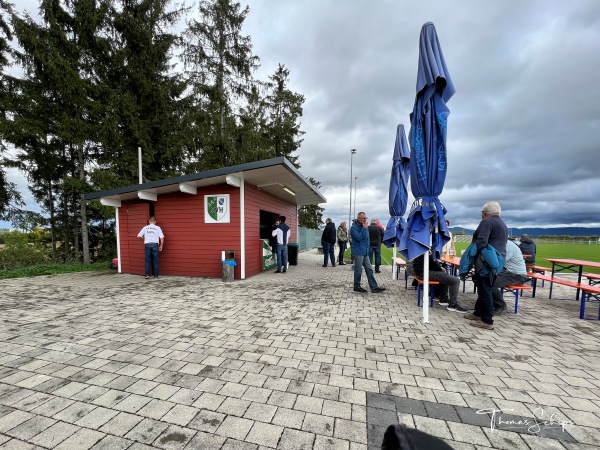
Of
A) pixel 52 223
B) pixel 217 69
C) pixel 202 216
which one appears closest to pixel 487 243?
pixel 202 216

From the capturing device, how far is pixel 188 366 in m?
2.71

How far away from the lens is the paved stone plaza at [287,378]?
1820 mm

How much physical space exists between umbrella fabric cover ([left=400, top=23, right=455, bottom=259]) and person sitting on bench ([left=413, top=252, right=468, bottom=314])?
75 centimetres

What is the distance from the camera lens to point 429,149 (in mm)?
4160

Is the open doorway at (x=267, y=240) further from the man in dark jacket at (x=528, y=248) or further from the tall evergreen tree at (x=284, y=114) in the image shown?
the tall evergreen tree at (x=284, y=114)

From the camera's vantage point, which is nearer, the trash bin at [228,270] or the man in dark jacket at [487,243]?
the man in dark jacket at [487,243]

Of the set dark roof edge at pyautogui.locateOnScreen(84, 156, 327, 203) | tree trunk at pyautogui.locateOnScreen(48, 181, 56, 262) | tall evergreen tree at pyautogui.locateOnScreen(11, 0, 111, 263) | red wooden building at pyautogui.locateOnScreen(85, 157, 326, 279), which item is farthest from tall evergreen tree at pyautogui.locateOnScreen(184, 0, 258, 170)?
tree trunk at pyautogui.locateOnScreen(48, 181, 56, 262)

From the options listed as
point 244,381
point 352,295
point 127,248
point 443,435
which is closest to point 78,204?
point 127,248

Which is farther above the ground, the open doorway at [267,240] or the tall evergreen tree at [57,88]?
the tall evergreen tree at [57,88]

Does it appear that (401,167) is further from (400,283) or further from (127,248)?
(127,248)

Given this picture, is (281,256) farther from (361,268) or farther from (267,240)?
(361,268)

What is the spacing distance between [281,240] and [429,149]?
5.87 meters

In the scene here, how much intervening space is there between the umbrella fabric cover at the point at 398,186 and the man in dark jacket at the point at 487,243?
3213 mm

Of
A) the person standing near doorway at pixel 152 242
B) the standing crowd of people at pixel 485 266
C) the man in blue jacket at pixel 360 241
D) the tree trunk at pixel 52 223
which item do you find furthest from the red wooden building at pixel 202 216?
the tree trunk at pixel 52 223
